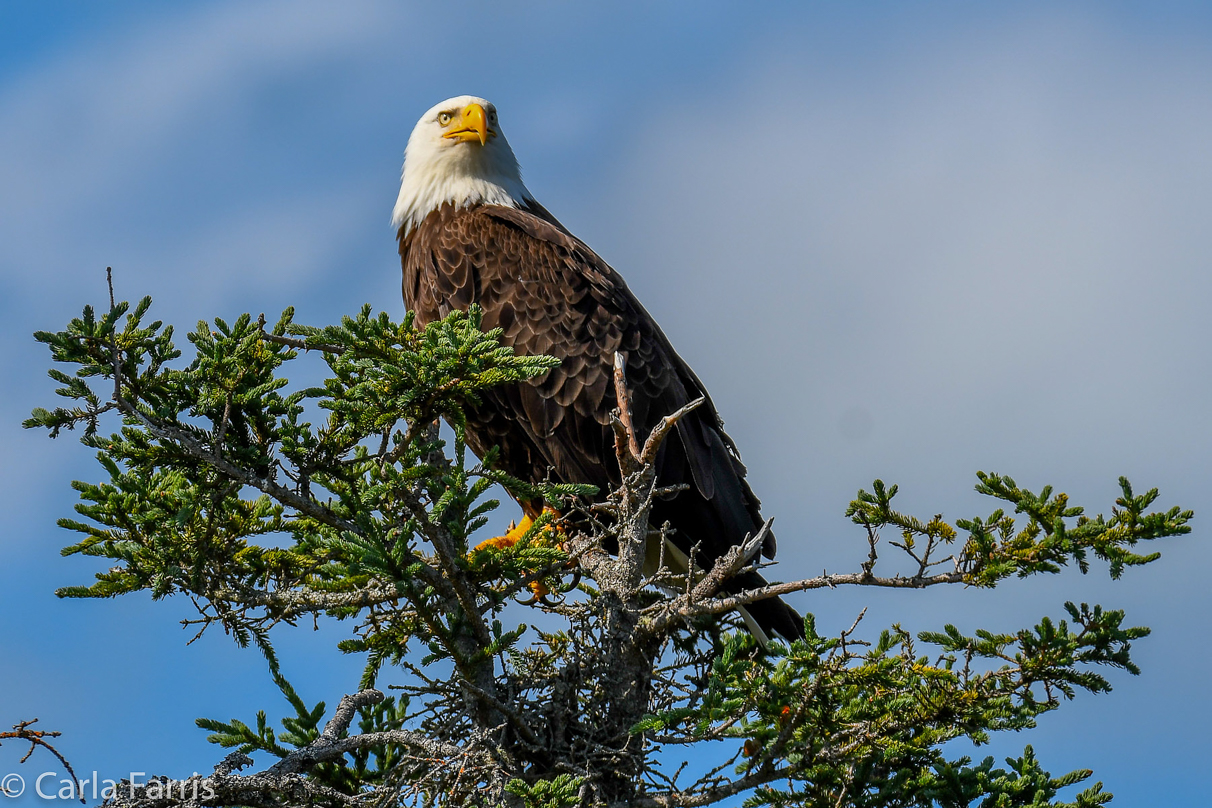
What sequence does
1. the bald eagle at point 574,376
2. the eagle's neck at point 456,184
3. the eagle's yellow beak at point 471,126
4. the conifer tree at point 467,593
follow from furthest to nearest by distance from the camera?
the eagle's yellow beak at point 471,126, the eagle's neck at point 456,184, the bald eagle at point 574,376, the conifer tree at point 467,593

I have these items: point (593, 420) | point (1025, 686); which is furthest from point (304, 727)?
point (1025, 686)

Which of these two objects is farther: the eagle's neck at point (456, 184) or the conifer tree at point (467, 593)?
the eagle's neck at point (456, 184)

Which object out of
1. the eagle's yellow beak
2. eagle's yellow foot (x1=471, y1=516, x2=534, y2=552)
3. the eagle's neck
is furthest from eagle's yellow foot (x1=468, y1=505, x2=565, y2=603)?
the eagle's yellow beak

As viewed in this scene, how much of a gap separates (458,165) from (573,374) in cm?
183

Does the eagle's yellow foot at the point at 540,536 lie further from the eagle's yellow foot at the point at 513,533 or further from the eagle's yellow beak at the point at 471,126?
the eagle's yellow beak at the point at 471,126

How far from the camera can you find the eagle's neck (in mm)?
6500

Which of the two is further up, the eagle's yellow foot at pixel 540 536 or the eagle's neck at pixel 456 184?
the eagle's neck at pixel 456 184

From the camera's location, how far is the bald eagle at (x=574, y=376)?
18.2 feet

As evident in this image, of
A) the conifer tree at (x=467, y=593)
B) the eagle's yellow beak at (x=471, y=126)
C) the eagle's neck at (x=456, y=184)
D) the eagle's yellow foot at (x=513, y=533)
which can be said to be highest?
the eagle's yellow beak at (x=471, y=126)

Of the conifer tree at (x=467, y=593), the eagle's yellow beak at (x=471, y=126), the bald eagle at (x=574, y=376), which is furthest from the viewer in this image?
the eagle's yellow beak at (x=471, y=126)

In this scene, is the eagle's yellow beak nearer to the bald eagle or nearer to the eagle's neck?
the eagle's neck

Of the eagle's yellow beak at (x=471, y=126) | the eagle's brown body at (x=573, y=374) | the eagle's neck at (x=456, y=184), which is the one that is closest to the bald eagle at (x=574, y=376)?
the eagle's brown body at (x=573, y=374)

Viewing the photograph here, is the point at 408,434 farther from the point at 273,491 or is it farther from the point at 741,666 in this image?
the point at 741,666

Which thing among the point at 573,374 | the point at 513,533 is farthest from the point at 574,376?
the point at 513,533
